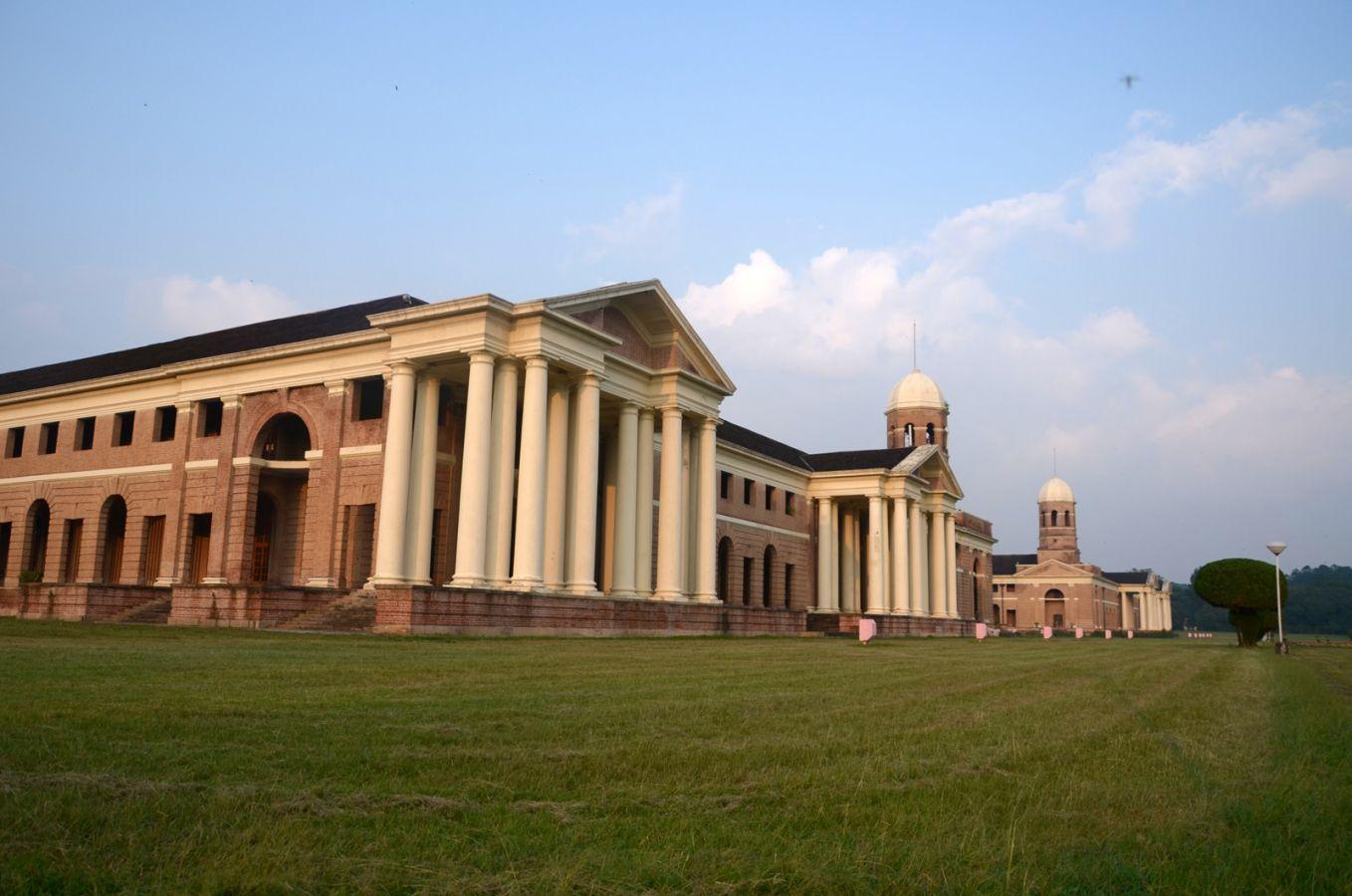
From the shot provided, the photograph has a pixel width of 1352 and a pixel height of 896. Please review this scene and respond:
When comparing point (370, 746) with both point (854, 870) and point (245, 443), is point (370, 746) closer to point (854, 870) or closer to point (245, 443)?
point (854, 870)

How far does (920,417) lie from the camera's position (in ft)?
280

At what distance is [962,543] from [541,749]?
80632 millimetres

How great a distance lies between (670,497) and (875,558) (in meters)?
26.1

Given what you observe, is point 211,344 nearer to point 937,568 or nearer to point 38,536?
point 38,536

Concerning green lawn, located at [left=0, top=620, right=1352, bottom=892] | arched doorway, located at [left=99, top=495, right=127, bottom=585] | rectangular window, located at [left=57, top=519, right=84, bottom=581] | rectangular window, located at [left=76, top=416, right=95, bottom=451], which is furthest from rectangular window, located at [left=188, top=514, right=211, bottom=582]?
green lawn, located at [left=0, top=620, right=1352, bottom=892]

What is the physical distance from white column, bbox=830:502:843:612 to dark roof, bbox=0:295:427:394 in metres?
33.1

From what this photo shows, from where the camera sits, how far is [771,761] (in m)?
6.88

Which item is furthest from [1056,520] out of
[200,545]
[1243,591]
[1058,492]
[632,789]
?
[632,789]

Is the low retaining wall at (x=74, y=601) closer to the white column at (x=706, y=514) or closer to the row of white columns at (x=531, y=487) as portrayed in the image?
the row of white columns at (x=531, y=487)

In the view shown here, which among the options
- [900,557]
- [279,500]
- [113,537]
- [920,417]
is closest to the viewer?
[279,500]

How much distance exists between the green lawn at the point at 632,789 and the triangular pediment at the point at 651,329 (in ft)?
85.1

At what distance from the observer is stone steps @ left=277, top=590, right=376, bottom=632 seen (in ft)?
95.8

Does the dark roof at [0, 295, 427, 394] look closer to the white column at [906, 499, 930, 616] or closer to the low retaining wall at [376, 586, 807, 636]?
the low retaining wall at [376, 586, 807, 636]

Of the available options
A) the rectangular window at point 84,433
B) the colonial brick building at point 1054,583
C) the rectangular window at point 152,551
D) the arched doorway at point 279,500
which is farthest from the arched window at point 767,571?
the colonial brick building at point 1054,583
